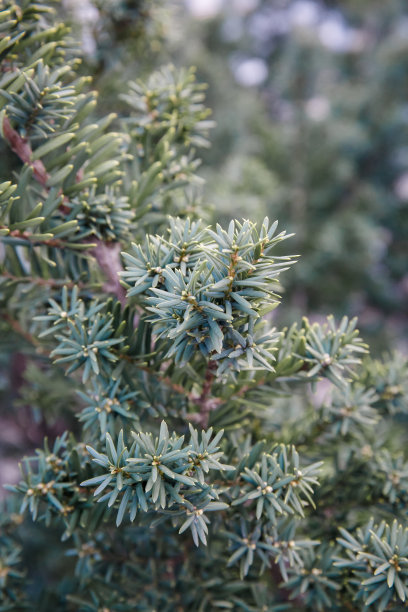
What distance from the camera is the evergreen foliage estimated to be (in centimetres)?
70

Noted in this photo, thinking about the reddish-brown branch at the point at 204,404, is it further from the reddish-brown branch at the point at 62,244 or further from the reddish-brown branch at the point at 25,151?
the reddish-brown branch at the point at 25,151

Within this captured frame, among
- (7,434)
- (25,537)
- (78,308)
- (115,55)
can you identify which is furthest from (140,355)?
(7,434)

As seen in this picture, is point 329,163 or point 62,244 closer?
point 62,244

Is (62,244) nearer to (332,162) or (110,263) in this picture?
(110,263)

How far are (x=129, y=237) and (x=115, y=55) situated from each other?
2.78ft

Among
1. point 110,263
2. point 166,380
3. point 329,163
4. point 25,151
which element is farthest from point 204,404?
point 329,163

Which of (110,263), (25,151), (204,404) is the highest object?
(25,151)

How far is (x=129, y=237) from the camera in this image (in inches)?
37.0

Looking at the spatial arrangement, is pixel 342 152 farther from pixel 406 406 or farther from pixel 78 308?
pixel 78 308

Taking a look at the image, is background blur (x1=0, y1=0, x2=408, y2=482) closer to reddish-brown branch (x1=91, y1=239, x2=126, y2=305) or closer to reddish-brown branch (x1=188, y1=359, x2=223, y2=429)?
reddish-brown branch (x1=91, y1=239, x2=126, y2=305)

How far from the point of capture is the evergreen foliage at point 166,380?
0.70 meters

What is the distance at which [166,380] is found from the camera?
87 cm

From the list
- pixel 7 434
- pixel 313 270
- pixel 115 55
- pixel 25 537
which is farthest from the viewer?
pixel 313 270

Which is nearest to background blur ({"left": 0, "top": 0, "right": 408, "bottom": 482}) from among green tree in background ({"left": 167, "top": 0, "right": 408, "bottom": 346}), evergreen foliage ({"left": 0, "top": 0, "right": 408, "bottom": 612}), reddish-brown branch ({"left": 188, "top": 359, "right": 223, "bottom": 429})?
green tree in background ({"left": 167, "top": 0, "right": 408, "bottom": 346})
